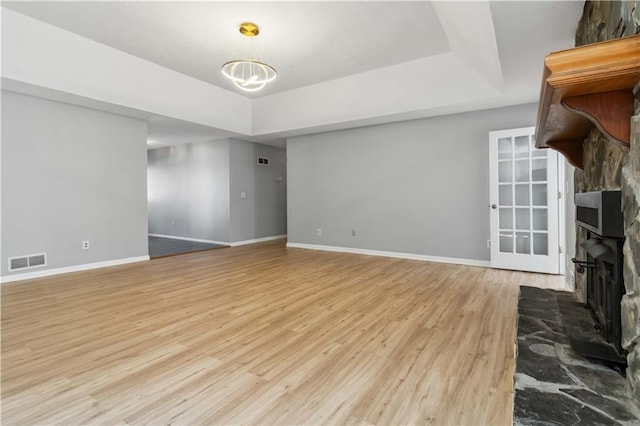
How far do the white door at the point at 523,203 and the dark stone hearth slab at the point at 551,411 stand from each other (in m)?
3.87

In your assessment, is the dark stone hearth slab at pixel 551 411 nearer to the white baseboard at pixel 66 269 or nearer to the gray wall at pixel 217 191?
the white baseboard at pixel 66 269

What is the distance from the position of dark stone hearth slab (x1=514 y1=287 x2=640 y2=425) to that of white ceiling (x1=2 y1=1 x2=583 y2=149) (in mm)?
2039

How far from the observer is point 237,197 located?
7.32 m

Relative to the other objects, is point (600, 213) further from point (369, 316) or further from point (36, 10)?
point (36, 10)

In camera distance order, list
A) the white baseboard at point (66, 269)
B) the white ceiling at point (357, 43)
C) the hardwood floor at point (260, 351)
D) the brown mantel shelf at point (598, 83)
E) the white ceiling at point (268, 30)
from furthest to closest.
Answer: the white baseboard at point (66, 269) → the white ceiling at point (268, 30) → the white ceiling at point (357, 43) → the hardwood floor at point (260, 351) → the brown mantel shelf at point (598, 83)

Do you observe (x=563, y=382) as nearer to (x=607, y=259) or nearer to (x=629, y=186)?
(x=607, y=259)

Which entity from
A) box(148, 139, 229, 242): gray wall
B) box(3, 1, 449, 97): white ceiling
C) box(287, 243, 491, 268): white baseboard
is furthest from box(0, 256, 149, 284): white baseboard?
box(3, 1, 449, 97): white ceiling

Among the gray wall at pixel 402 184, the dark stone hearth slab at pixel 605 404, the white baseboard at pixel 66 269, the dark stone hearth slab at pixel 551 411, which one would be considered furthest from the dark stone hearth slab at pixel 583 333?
the white baseboard at pixel 66 269

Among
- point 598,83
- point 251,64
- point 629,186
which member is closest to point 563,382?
point 629,186

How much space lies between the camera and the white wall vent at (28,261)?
13.5 feet

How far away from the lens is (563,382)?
121 cm

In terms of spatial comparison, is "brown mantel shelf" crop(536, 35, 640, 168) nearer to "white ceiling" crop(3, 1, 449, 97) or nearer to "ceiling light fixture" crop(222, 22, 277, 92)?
"white ceiling" crop(3, 1, 449, 97)

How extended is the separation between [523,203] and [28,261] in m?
6.96

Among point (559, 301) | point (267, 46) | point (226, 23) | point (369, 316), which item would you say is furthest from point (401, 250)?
point (226, 23)
